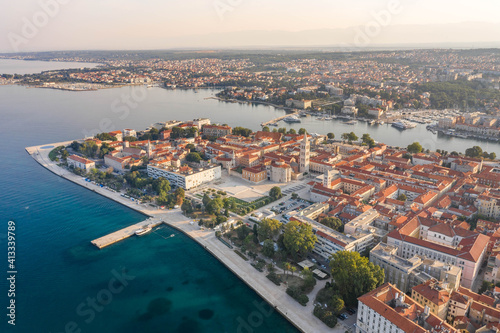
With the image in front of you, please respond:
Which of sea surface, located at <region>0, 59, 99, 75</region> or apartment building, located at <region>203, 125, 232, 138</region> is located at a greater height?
sea surface, located at <region>0, 59, 99, 75</region>

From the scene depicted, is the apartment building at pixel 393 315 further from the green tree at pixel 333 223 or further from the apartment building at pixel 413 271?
the green tree at pixel 333 223

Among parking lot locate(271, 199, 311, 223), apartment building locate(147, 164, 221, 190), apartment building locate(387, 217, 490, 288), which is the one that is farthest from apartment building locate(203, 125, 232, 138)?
apartment building locate(387, 217, 490, 288)

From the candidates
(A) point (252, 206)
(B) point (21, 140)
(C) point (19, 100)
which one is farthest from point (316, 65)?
(A) point (252, 206)

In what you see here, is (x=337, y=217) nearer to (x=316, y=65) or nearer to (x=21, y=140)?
(x=21, y=140)

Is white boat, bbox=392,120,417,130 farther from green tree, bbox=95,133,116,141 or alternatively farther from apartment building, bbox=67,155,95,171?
apartment building, bbox=67,155,95,171

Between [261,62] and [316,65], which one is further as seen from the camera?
[261,62]

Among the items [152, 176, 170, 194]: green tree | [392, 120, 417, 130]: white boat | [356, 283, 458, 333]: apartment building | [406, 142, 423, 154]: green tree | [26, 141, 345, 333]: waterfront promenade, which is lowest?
[392, 120, 417, 130]: white boat
